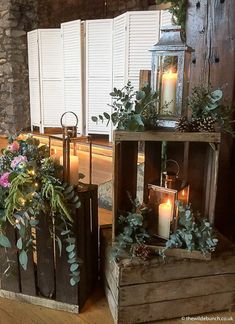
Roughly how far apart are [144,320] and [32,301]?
1.76 ft

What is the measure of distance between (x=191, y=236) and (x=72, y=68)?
4.00m

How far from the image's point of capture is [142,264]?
4.43ft

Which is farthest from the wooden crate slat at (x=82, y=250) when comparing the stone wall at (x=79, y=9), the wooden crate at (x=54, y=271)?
the stone wall at (x=79, y=9)

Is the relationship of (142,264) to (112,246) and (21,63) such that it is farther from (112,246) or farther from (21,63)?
(21,63)

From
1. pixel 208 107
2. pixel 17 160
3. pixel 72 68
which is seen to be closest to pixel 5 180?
pixel 17 160

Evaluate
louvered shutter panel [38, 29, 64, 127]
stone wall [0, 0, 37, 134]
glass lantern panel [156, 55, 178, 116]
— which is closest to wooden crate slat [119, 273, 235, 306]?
glass lantern panel [156, 55, 178, 116]

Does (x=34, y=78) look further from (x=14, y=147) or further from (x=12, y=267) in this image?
(x=12, y=267)

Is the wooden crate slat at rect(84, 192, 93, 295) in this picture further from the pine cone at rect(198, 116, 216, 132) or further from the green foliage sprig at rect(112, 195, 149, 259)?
the pine cone at rect(198, 116, 216, 132)

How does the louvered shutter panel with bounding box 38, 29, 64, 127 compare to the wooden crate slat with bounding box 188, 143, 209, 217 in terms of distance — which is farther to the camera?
the louvered shutter panel with bounding box 38, 29, 64, 127

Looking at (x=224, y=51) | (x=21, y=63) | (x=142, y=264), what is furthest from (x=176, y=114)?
(x=21, y=63)

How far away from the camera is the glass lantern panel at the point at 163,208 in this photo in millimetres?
1433

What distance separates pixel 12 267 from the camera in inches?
59.9

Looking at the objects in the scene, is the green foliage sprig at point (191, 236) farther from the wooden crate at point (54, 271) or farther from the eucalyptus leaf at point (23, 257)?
the eucalyptus leaf at point (23, 257)

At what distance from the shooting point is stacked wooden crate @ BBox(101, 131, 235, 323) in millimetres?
1342
